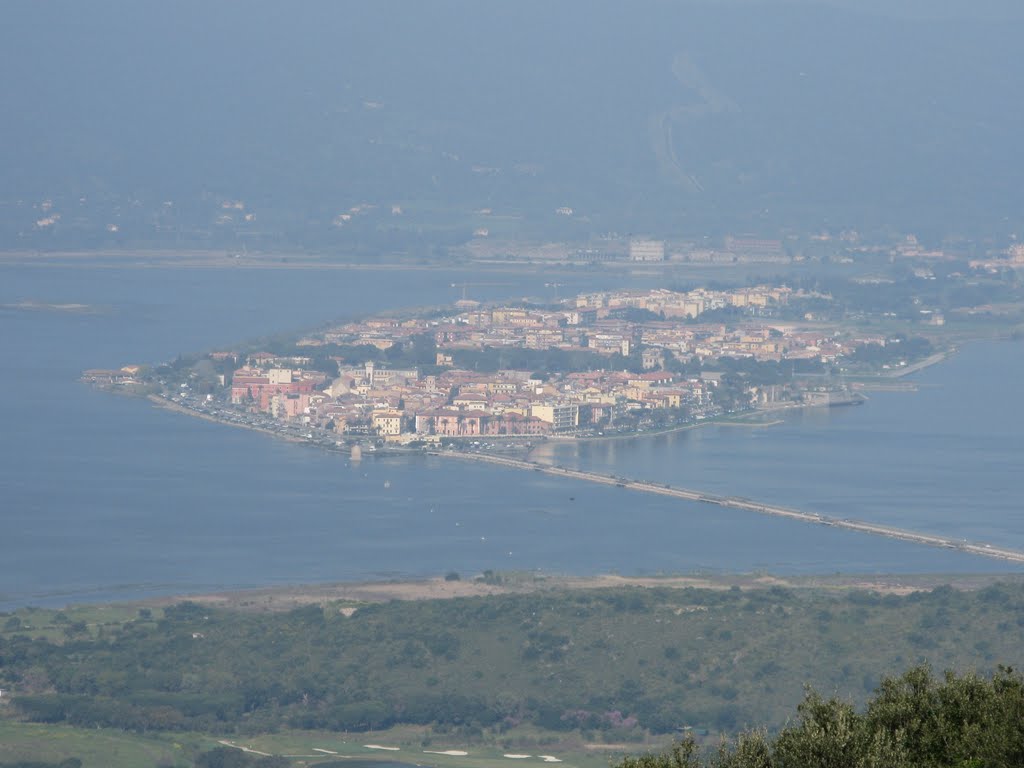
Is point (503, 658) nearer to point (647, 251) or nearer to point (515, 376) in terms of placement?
point (515, 376)

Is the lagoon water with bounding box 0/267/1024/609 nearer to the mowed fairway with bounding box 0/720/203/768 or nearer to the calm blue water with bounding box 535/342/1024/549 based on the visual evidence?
the calm blue water with bounding box 535/342/1024/549

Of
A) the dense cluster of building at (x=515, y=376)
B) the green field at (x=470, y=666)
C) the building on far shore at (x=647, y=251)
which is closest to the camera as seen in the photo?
the green field at (x=470, y=666)

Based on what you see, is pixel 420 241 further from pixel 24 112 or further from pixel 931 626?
pixel 931 626

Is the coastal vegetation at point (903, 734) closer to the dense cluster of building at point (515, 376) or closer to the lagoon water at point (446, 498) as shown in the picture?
the lagoon water at point (446, 498)

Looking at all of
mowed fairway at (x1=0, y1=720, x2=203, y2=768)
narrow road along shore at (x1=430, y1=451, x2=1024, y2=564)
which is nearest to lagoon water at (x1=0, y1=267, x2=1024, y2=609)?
narrow road along shore at (x1=430, y1=451, x2=1024, y2=564)

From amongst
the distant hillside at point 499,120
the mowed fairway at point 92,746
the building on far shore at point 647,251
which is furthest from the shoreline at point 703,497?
the distant hillside at point 499,120

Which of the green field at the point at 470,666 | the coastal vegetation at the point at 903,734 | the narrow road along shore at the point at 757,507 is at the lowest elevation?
the green field at the point at 470,666
